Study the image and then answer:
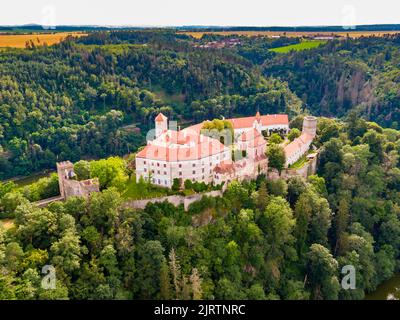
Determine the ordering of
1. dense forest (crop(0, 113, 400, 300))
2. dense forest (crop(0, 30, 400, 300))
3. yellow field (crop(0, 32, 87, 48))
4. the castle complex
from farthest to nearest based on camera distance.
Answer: yellow field (crop(0, 32, 87, 48)) → the castle complex → dense forest (crop(0, 30, 400, 300)) → dense forest (crop(0, 113, 400, 300))

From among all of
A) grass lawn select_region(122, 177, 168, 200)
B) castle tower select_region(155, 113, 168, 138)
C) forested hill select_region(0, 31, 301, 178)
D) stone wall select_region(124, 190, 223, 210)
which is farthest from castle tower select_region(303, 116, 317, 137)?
forested hill select_region(0, 31, 301, 178)

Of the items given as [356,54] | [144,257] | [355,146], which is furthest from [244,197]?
[356,54]

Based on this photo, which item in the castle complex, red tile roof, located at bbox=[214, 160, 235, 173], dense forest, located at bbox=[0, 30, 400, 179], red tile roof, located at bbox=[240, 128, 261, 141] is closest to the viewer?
the castle complex

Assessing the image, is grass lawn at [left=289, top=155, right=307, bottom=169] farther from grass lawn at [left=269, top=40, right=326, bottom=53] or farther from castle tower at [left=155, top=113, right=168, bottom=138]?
grass lawn at [left=269, top=40, right=326, bottom=53]

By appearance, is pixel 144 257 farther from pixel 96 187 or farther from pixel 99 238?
pixel 96 187

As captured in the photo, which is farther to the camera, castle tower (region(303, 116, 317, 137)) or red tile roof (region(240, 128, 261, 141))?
castle tower (region(303, 116, 317, 137))

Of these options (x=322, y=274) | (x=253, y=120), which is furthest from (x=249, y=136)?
(x=322, y=274)

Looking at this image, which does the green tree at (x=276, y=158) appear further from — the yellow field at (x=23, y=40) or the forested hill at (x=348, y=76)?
the yellow field at (x=23, y=40)
